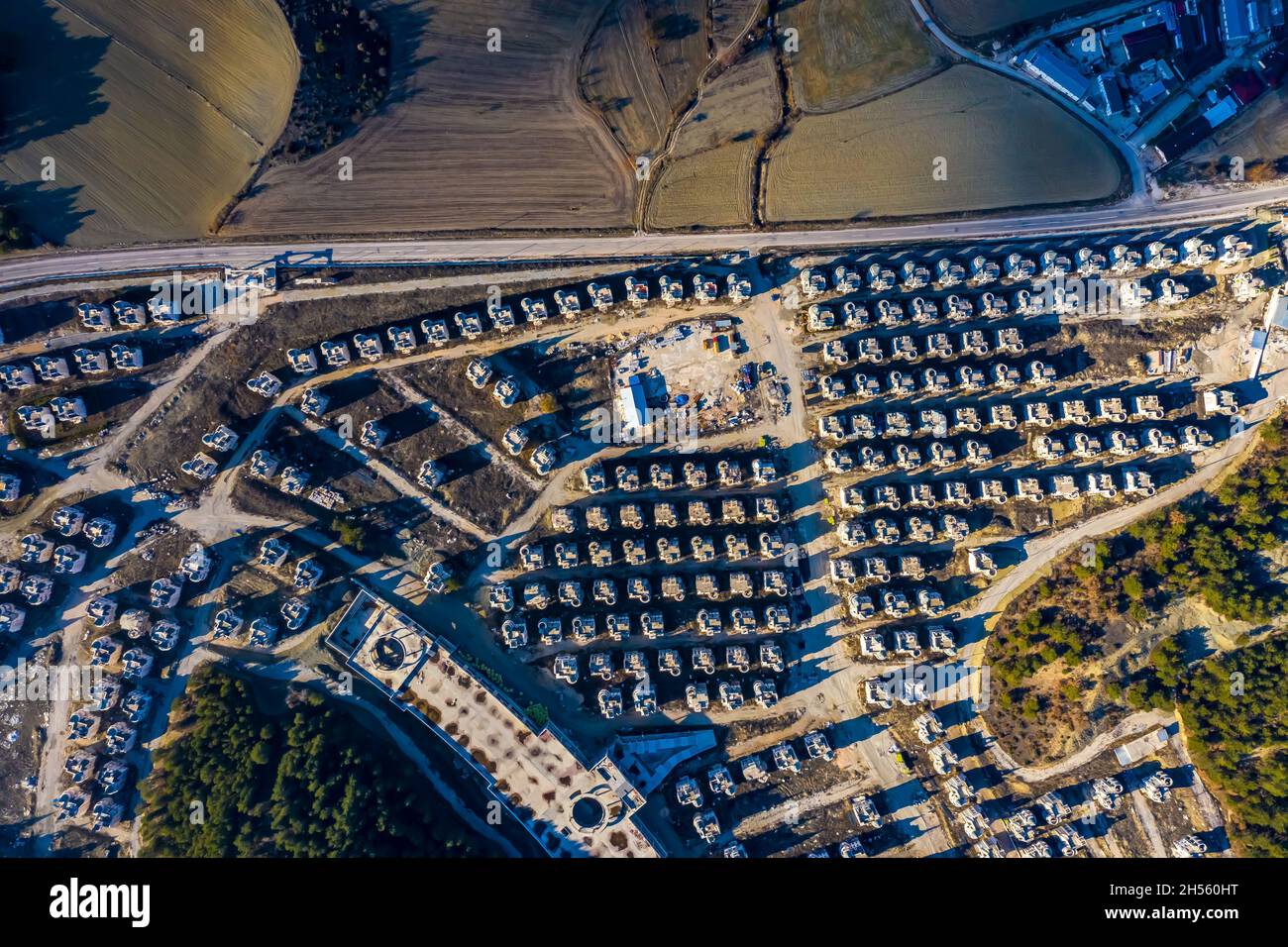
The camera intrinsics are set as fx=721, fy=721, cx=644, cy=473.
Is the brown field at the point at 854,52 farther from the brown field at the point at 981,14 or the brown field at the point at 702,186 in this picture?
the brown field at the point at 702,186

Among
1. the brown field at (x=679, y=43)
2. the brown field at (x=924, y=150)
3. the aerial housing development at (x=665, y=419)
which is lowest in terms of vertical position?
the aerial housing development at (x=665, y=419)

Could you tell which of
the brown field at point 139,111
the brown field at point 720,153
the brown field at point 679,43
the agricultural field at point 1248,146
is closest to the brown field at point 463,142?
the brown field at point 139,111

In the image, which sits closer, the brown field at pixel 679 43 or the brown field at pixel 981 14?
the brown field at pixel 679 43

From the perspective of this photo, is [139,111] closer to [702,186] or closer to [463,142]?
[463,142]

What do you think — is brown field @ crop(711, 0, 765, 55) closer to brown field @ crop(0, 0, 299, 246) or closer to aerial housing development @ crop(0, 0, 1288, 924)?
aerial housing development @ crop(0, 0, 1288, 924)

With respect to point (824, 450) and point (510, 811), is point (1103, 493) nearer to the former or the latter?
point (824, 450)

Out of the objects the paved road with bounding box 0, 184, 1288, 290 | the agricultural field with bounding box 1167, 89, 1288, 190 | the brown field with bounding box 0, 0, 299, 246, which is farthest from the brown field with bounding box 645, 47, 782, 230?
the agricultural field with bounding box 1167, 89, 1288, 190
